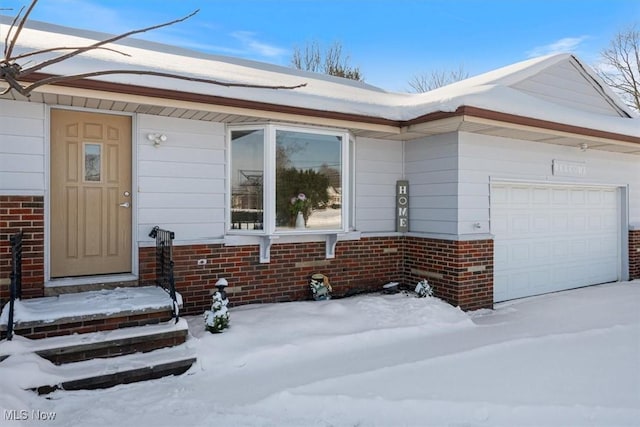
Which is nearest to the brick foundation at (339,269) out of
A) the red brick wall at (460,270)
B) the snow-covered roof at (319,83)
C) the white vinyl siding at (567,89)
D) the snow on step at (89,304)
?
the red brick wall at (460,270)

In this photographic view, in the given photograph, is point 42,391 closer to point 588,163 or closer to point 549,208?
point 549,208

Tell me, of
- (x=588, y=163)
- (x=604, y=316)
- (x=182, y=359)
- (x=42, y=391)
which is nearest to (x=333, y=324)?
(x=182, y=359)

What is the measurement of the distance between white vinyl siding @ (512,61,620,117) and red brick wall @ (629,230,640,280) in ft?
8.68

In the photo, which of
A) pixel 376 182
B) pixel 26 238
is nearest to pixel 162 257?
pixel 26 238

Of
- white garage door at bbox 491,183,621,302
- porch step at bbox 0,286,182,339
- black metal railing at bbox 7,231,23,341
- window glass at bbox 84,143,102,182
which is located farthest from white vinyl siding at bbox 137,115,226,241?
white garage door at bbox 491,183,621,302

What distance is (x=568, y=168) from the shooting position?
8.02m

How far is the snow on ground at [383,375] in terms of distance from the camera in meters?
3.45

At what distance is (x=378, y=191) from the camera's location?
7.30 metres

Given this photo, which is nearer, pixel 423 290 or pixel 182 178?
pixel 182 178

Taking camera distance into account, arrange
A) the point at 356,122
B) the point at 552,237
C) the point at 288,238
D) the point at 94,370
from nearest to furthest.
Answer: the point at 94,370 → the point at 356,122 → the point at 288,238 → the point at 552,237

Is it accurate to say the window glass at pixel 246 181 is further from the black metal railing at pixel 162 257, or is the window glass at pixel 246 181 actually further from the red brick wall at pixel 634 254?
the red brick wall at pixel 634 254

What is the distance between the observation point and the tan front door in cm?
524

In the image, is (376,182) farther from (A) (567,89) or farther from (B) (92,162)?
(B) (92,162)

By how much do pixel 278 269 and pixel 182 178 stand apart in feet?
6.19
